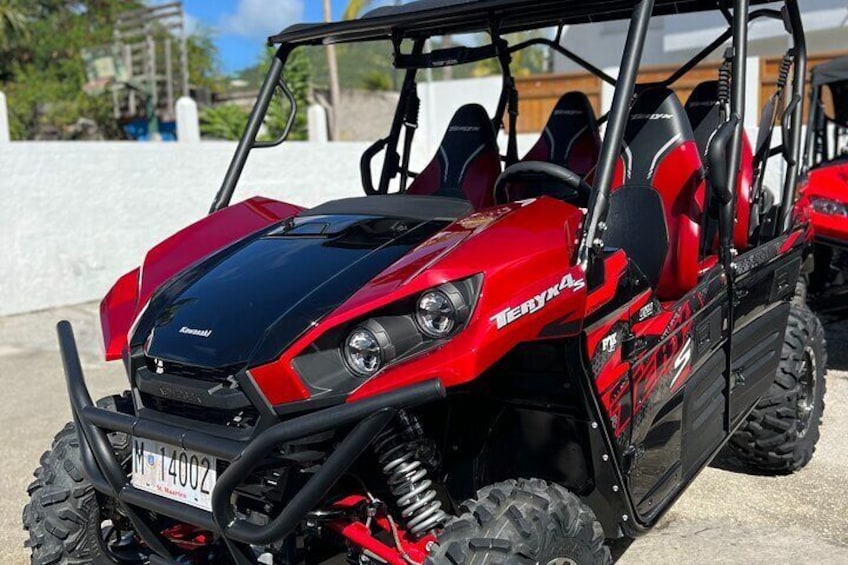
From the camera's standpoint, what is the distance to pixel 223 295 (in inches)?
99.6

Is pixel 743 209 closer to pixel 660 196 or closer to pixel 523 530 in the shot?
pixel 660 196

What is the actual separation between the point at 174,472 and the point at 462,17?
83.1 inches

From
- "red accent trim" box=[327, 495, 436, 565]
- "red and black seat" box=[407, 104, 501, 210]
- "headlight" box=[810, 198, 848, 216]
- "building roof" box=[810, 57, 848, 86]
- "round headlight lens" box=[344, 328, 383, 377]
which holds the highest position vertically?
"building roof" box=[810, 57, 848, 86]

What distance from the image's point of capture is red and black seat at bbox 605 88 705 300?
3.28 meters

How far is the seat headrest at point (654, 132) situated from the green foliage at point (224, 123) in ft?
67.2

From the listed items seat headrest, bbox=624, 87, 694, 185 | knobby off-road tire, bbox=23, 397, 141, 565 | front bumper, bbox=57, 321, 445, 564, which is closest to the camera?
front bumper, bbox=57, 321, 445, 564

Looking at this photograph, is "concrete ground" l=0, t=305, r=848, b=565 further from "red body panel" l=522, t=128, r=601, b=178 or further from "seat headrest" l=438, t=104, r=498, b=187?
"seat headrest" l=438, t=104, r=498, b=187

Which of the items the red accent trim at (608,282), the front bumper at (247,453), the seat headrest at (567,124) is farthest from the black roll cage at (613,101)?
the front bumper at (247,453)

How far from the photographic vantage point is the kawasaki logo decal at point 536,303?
2182 mm

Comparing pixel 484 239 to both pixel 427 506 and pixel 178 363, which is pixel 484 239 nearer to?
pixel 427 506

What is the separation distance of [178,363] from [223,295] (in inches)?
10.1

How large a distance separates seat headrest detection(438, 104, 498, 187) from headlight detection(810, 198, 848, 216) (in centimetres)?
276

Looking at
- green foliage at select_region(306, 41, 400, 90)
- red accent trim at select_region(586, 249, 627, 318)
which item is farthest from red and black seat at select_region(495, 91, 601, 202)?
green foliage at select_region(306, 41, 400, 90)

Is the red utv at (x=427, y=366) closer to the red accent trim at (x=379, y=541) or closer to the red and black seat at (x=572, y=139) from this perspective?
the red accent trim at (x=379, y=541)
